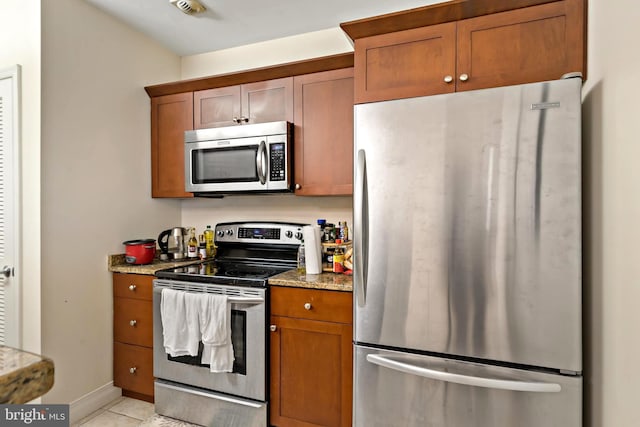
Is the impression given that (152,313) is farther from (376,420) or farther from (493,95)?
(493,95)

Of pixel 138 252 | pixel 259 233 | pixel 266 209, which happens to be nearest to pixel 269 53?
pixel 266 209

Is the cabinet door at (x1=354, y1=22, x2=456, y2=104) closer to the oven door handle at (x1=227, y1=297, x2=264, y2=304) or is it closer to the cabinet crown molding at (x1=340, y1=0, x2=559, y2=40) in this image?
the cabinet crown molding at (x1=340, y1=0, x2=559, y2=40)

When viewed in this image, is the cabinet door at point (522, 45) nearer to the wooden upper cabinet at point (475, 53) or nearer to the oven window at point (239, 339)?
the wooden upper cabinet at point (475, 53)

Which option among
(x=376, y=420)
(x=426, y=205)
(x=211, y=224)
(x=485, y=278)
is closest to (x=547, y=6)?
(x=426, y=205)

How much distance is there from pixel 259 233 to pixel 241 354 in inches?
36.6

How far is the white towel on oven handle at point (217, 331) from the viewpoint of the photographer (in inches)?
77.0

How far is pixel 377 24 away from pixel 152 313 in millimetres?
2135

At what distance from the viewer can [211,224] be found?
9.64 feet

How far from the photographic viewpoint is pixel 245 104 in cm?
247

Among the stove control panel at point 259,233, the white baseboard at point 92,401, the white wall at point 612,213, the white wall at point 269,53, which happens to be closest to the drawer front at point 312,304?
the stove control panel at point 259,233

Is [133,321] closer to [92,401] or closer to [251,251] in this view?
[92,401]

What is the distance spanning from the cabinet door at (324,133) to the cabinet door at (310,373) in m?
0.83

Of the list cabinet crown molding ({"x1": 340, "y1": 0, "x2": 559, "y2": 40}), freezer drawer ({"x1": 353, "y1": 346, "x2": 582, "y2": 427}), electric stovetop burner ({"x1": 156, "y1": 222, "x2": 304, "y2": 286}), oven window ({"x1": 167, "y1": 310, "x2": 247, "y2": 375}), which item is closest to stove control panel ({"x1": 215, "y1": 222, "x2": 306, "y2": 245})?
electric stovetop burner ({"x1": 156, "y1": 222, "x2": 304, "y2": 286})

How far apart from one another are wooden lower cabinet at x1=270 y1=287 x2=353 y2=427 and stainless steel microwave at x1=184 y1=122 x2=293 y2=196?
763 millimetres
